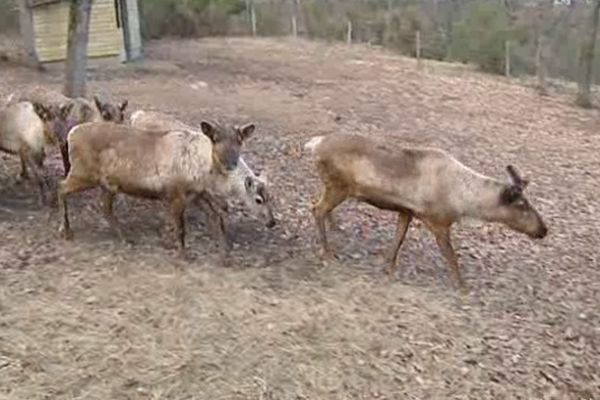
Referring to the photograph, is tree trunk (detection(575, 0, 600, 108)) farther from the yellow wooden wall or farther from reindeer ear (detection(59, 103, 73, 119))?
reindeer ear (detection(59, 103, 73, 119))

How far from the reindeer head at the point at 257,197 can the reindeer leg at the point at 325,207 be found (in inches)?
18.4

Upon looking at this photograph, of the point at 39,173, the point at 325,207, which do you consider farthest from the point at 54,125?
the point at 325,207

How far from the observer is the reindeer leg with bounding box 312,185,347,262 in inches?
292

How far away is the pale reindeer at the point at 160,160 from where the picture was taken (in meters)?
7.03

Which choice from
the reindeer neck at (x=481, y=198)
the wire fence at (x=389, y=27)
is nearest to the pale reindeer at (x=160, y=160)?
the reindeer neck at (x=481, y=198)

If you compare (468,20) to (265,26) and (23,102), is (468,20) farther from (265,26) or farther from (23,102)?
(23,102)

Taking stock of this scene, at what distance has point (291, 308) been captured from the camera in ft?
21.2

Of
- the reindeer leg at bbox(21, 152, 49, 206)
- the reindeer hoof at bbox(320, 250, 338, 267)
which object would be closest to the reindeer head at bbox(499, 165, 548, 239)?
the reindeer hoof at bbox(320, 250, 338, 267)

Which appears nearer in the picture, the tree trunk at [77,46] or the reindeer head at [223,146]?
the reindeer head at [223,146]

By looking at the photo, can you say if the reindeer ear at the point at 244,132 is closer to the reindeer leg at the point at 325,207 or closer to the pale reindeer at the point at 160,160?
the pale reindeer at the point at 160,160

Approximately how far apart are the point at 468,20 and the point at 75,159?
22.7 meters

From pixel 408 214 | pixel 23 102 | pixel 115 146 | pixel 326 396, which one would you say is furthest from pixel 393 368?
pixel 23 102

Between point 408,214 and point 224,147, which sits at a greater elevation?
point 224,147

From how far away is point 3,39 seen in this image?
861 inches
